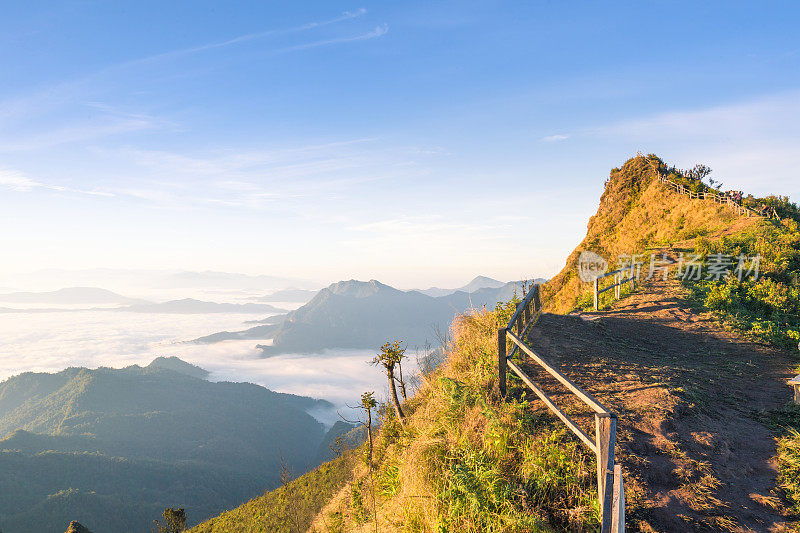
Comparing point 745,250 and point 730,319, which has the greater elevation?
point 745,250

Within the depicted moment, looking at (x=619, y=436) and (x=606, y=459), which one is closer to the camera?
(x=606, y=459)

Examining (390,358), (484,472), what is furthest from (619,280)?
(484,472)

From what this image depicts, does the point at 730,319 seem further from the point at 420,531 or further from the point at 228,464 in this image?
the point at 228,464

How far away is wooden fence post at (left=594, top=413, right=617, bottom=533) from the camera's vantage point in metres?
3.87

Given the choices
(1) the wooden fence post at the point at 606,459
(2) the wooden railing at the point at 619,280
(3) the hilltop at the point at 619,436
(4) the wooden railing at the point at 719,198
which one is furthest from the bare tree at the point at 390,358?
(4) the wooden railing at the point at 719,198

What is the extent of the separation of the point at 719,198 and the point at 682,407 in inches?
981

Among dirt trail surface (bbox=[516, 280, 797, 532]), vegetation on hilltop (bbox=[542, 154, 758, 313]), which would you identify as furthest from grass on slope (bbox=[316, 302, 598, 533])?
vegetation on hilltop (bbox=[542, 154, 758, 313])

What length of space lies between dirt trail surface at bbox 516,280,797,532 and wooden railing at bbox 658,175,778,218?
46.9 feet

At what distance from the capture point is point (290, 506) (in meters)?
33.7

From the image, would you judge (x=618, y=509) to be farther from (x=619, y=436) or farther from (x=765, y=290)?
(x=765, y=290)

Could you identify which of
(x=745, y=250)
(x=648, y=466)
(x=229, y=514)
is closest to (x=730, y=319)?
(x=745, y=250)

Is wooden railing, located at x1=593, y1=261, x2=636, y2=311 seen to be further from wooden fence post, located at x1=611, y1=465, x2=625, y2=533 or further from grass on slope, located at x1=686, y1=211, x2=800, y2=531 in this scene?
wooden fence post, located at x1=611, y1=465, x2=625, y2=533

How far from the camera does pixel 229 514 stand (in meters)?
57.0

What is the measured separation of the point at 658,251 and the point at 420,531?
803 inches
